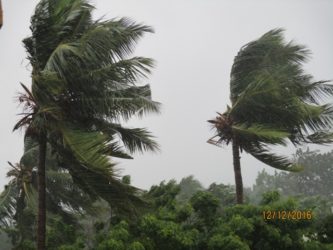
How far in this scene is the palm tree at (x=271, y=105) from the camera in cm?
1313

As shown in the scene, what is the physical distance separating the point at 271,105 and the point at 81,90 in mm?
5664

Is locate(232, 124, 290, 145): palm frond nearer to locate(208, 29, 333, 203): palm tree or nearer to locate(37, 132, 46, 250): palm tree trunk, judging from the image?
locate(208, 29, 333, 203): palm tree

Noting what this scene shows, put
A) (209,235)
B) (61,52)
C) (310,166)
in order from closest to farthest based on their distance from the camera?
1. (61,52)
2. (209,235)
3. (310,166)

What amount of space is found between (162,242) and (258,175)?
6448 centimetres

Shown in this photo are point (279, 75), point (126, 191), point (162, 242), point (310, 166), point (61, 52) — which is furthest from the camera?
point (310, 166)

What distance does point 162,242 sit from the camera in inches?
424

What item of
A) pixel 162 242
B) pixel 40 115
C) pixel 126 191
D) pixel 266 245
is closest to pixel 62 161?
pixel 40 115

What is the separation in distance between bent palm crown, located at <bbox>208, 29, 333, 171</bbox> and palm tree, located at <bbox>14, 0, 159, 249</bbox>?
10.6ft

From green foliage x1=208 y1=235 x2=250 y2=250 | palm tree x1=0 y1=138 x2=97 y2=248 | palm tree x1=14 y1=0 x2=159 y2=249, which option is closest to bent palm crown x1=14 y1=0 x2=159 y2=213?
palm tree x1=14 y1=0 x2=159 y2=249

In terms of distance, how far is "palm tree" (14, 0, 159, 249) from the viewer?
9039 millimetres

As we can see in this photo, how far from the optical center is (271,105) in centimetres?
1338

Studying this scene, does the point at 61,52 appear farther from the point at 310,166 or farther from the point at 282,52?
the point at 310,166
